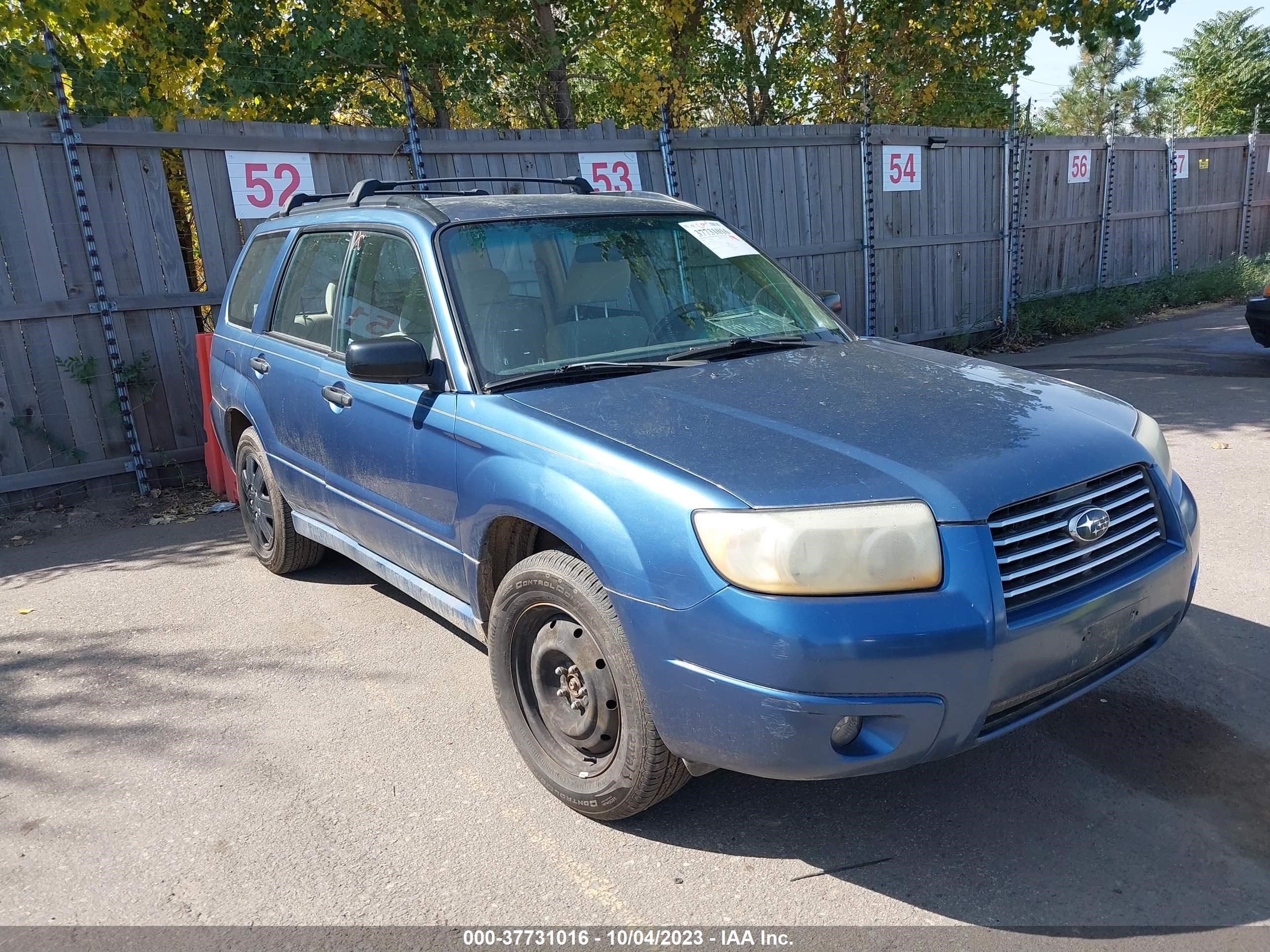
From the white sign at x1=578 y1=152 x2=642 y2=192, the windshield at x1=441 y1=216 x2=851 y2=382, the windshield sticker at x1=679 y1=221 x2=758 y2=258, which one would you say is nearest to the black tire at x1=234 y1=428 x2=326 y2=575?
the windshield at x1=441 y1=216 x2=851 y2=382

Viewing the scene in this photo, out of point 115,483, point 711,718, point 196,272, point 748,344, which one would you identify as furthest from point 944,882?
point 196,272

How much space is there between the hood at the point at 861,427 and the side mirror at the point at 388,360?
0.38 metres

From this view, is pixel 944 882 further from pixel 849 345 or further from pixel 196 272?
pixel 196 272

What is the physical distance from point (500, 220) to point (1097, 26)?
13.9 m

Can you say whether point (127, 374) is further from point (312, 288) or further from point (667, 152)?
point (667, 152)

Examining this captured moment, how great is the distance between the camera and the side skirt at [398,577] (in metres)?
3.63

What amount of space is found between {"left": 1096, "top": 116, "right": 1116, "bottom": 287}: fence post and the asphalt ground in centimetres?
1173

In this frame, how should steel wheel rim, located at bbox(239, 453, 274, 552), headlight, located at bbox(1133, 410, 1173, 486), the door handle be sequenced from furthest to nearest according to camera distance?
steel wheel rim, located at bbox(239, 453, 274, 552)
the door handle
headlight, located at bbox(1133, 410, 1173, 486)

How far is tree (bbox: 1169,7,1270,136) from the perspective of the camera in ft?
98.0

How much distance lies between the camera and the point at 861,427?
9.59ft

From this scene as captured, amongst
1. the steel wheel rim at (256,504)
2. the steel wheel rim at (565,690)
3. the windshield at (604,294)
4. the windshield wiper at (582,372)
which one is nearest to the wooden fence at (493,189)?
the steel wheel rim at (256,504)

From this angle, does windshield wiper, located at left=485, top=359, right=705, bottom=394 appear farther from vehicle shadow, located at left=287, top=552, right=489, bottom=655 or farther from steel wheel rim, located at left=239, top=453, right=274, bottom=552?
steel wheel rim, located at left=239, top=453, right=274, bottom=552

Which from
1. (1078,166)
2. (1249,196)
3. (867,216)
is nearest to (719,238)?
(867,216)

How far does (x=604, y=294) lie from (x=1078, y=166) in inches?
503
